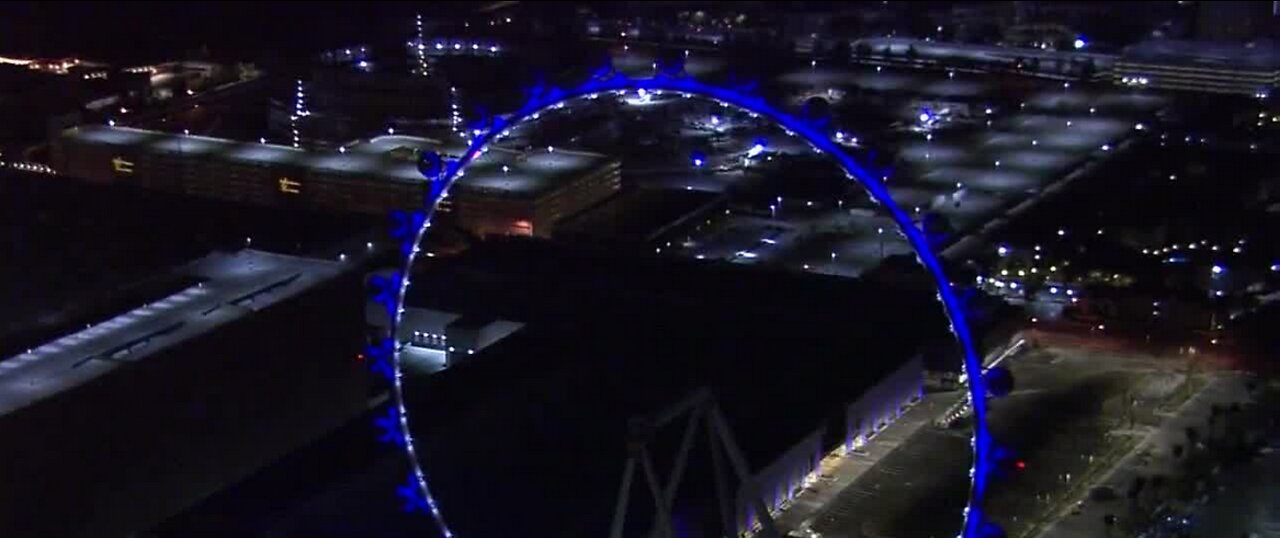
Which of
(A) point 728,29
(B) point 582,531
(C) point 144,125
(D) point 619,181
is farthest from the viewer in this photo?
(A) point 728,29

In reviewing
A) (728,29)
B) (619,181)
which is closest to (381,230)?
(619,181)

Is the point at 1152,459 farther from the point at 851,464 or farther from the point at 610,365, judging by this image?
the point at 610,365

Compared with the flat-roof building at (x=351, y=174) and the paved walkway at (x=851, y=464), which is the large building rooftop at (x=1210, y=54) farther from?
the paved walkway at (x=851, y=464)

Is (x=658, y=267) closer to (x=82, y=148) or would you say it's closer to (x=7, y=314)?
(x=7, y=314)

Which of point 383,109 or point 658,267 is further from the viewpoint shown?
point 383,109

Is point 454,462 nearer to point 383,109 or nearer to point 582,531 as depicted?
point 582,531

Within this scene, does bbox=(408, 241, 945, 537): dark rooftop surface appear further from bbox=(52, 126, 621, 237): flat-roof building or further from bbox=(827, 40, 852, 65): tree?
bbox=(827, 40, 852, 65): tree

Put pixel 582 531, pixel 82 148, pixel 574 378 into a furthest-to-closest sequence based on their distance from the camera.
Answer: pixel 82 148 < pixel 574 378 < pixel 582 531

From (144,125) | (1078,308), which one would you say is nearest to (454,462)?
(1078,308)
